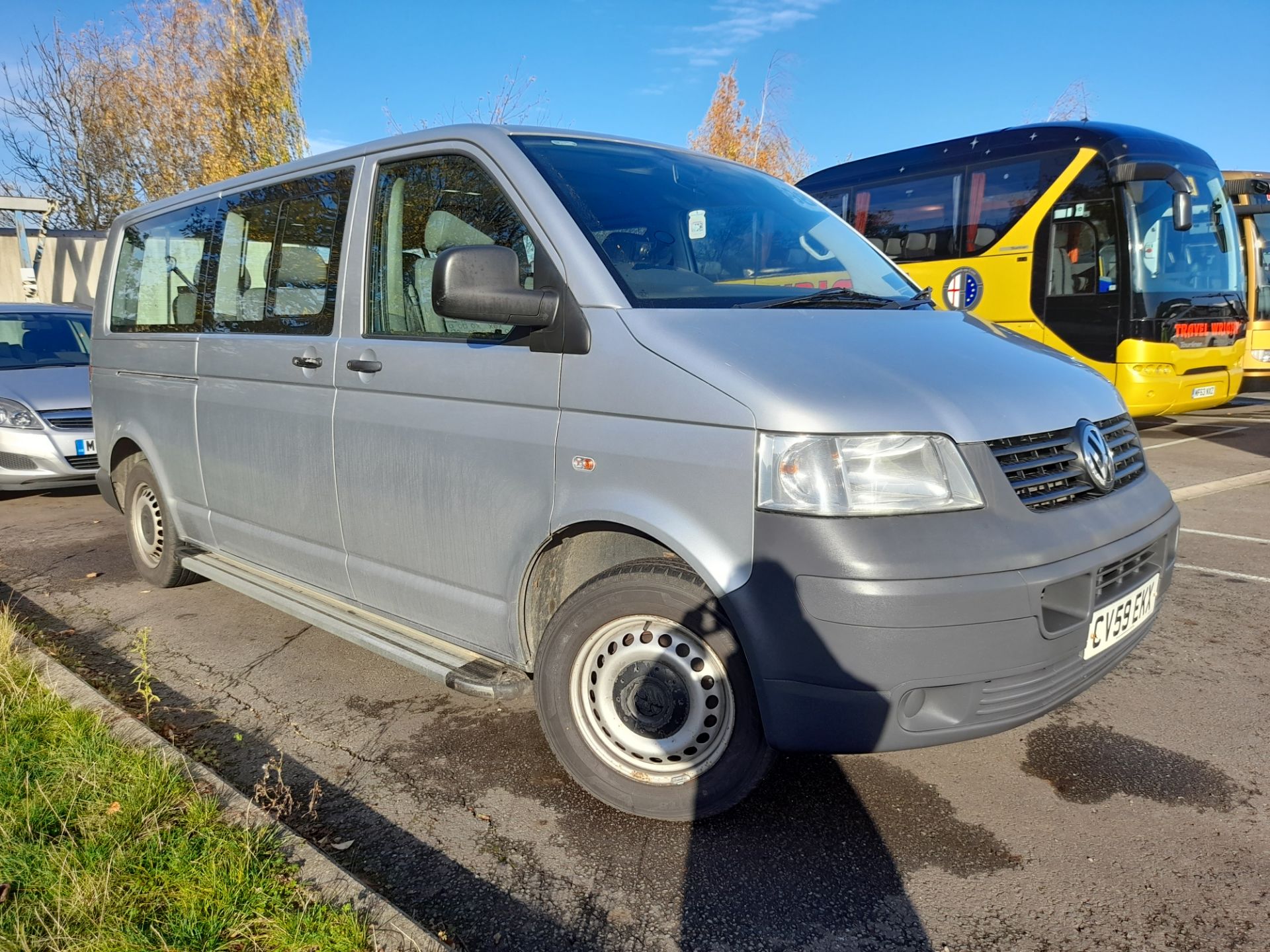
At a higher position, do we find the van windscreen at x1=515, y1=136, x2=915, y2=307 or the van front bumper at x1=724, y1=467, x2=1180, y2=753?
the van windscreen at x1=515, y1=136, x2=915, y2=307

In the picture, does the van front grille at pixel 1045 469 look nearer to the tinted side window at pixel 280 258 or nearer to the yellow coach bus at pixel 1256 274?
the tinted side window at pixel 280 258

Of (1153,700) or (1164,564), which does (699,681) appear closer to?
(1164,564)

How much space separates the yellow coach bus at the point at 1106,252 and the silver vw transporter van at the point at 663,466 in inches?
270

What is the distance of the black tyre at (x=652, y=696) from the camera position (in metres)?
2.44

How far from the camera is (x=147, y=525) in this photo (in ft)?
Answer: 16.5

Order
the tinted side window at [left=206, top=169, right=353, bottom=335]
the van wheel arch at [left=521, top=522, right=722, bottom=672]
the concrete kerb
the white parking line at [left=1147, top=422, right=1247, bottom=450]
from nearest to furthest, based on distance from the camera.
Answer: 1. the concrete kerb
2. the van wheel arch at [left=521, top=522, right=722, bottom=672]
3. the tinted side window at [left=206, top=169, right=353, bottom=335]
4. the white parking line at [left=1147, top=422, right=1247, bottom=450]

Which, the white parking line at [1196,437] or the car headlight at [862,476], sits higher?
the car headlight at [862,476]

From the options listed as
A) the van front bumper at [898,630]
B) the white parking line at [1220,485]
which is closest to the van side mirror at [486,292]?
the van front bumper at [898,630]

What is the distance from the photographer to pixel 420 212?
3.22m

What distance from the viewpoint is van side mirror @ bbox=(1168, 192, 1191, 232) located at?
8922 mm

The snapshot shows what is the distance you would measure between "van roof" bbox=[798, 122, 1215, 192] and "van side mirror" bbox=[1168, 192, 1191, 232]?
0.83m

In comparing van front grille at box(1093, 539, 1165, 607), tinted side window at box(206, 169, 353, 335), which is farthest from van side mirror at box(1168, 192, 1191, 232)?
tinted side window at box(206, 169, 353, 335)

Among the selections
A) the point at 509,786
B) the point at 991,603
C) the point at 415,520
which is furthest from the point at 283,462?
the point at 991,603

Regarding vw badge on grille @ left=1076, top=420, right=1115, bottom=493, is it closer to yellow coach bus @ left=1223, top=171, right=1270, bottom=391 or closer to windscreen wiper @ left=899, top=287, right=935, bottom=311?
windscreen wiper @ left=899, top=287, right=935, bottom=311
